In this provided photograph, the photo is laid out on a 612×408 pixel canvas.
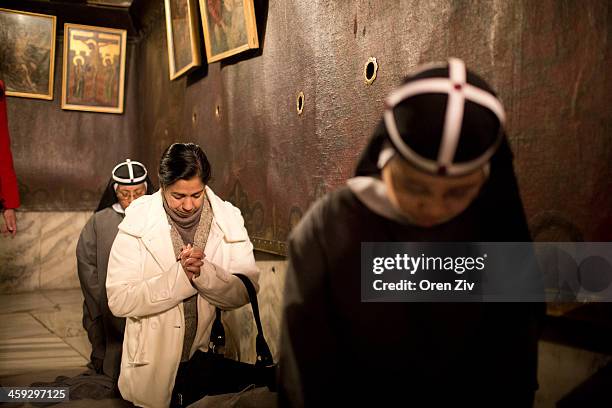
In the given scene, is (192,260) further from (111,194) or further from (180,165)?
(111,194)

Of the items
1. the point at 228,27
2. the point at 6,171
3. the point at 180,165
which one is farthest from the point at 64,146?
the point at 180,165

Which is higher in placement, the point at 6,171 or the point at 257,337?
the point at 6,171

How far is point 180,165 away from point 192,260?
451 mm

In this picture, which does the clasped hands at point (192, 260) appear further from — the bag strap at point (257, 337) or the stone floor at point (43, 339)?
the stone floor at point (43, 339)

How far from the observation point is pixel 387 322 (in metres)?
1.30

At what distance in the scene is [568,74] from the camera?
1.89 metres

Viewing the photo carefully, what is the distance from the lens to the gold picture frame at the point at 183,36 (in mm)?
5363

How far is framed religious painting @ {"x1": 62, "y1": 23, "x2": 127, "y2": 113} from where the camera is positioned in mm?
8156

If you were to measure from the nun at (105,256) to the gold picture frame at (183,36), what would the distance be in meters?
1.99

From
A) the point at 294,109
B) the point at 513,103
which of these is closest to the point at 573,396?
the point at 513,103

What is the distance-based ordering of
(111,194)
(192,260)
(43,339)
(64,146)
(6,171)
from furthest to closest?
1. (64,146)
2. (43,339)
3. (111,194)
4. (6,171)
5. (192,260)

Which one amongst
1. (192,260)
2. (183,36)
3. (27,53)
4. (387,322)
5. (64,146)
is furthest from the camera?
(64,146)

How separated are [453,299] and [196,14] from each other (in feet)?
15.5

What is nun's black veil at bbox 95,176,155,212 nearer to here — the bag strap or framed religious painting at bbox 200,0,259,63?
framed religious painting at bbox 200,0,259,63
